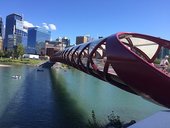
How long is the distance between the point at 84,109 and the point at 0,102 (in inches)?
351

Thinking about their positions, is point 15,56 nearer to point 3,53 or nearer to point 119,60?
point 3,53

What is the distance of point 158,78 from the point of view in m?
9.72

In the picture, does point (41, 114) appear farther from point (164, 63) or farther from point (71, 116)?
point (164, 63)

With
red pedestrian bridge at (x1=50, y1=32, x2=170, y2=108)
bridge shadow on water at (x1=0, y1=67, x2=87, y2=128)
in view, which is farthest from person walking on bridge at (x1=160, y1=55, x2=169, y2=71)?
bridge shadow on water at (x1=0, y1=67, x2=87, y2=128)

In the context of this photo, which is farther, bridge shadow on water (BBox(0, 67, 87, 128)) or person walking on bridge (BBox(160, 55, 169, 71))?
bridge shadow on water (BBox(0, 67, 87, 128))

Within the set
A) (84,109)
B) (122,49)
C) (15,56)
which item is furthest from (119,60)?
(15,56)

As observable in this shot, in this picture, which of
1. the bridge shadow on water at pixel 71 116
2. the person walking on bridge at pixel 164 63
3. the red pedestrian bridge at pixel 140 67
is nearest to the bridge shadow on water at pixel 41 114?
the bridge shadow on water at pixel 71 116

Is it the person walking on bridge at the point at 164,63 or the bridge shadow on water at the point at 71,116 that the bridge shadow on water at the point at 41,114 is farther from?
the person walking on bridge at the point at 164,63

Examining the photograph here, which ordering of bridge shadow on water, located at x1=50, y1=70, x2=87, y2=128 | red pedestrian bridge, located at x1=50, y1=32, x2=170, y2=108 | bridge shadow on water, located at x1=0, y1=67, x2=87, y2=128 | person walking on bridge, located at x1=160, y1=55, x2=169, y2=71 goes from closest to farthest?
1. red pedestrian bridge, located at x1=50, y1=32, x2=170, y2=108
2. person walking on bridge, located at x1=160, y1=55, x2=169, y2=71
3. bridge shadow on water, located at x1=0, y1=67, x2=87, y2=128
4. bridge shadow on water, located at x1=50, y1=70, x2=87, y2=128

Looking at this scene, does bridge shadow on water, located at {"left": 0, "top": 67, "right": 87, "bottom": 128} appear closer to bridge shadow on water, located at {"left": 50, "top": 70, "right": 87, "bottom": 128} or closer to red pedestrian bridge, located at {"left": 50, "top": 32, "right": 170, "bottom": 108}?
bridge shadow on water, located at {"left": 50, "top": 70, "right": 87, "bottom": 128}

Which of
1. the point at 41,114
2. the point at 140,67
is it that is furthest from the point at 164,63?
the point at 41,114

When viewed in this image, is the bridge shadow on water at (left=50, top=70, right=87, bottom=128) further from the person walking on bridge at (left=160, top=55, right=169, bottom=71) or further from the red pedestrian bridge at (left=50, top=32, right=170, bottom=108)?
the person walking on bridge at (left=160, top=55, right=169, bottom=71)

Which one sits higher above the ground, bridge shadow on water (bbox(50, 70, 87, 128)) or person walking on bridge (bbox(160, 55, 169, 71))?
person walking on bridge (bbox(160, 55, 169, 71))

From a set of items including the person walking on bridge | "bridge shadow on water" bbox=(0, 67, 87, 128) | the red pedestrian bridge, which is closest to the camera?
the red pedestrian bridge
